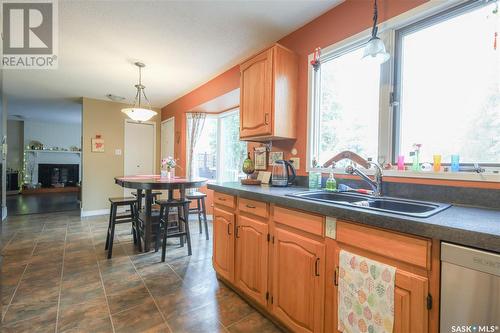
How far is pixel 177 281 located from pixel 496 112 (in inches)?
104

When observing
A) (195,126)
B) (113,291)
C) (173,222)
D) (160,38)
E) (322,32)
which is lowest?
(113,291)

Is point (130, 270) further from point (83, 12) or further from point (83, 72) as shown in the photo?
point (83, 72)

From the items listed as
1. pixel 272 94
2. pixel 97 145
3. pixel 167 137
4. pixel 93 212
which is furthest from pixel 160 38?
pixel 93 212

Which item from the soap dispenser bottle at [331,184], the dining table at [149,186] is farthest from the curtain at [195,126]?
the soap dispenser bottle at [331,184]

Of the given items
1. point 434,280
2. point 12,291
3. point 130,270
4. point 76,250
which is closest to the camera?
point 434,280

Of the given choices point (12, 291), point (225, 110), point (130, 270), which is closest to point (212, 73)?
point (225, 110)

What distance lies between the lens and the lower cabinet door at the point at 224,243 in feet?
6.49

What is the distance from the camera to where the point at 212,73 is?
3.51 metres

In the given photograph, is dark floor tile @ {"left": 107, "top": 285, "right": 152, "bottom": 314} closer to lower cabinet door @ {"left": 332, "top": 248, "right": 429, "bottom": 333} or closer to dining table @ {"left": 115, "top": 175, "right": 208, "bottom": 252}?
dining table @ {"left": 115, "top": 175, "right": 208, "bottom": 252}

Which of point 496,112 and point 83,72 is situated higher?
point 83,72

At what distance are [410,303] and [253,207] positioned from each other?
1056mm

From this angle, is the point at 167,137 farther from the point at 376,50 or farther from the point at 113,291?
the point at 376,50

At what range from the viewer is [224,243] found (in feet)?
6.80

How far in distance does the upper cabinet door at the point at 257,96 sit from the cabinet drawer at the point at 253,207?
2.26ft
